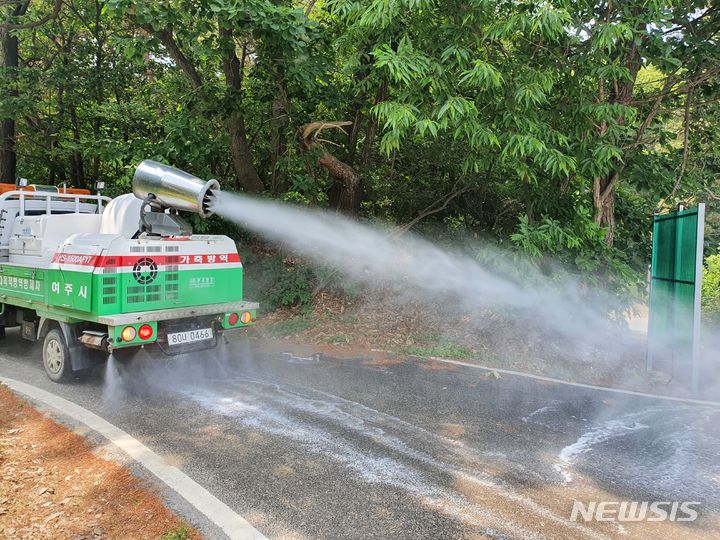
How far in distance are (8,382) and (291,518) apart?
14.8 ft

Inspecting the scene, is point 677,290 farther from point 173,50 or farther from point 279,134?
point 173,50

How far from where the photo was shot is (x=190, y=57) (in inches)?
414

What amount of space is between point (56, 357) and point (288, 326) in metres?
4.08

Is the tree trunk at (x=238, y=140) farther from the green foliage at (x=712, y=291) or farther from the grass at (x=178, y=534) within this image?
the green foliage at (x=712, y=291)

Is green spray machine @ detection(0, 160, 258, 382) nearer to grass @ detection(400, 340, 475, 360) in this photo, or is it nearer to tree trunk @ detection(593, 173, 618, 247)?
grass @ detection(400, 340, 475, 360)

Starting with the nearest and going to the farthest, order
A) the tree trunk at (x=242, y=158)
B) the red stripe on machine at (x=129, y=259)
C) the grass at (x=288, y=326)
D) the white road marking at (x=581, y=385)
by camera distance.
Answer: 1. the red stripe on machine at (x=129, y=259)
2. the white road marking at (x=581, y=385)
3. the grass at (x=288, y=326)
4. the tree trunk at (x=242, y=158)

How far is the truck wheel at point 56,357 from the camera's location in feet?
19.0

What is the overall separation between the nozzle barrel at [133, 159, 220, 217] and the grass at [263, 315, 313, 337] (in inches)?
138

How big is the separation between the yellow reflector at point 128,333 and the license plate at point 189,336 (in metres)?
0.46

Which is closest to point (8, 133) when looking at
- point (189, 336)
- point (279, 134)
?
point (279, 134)

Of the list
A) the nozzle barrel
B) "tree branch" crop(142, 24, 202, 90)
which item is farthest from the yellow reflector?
"tree branch" crop(142, 24, 202, 90)

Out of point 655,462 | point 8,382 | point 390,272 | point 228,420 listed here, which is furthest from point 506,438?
point 390,272

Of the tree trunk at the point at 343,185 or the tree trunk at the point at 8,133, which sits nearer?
the tree trunk at the point at 343,185

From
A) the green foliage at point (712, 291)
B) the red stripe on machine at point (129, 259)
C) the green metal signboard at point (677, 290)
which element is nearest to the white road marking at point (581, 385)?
the green metal signboard at point (677, 290)
